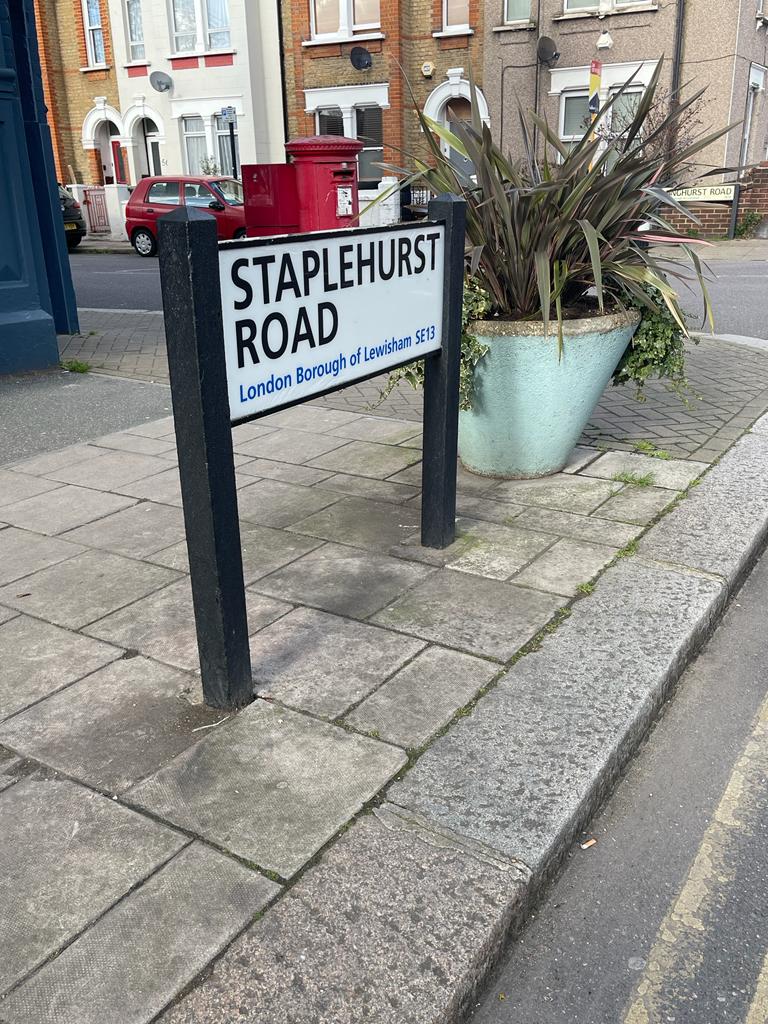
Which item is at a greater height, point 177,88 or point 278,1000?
point 177,88

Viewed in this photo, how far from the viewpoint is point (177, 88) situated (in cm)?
2481

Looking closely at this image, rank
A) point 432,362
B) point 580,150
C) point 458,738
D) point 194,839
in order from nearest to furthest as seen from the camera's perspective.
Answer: point 194,839
point 458,738
point 432,362
point 580,150

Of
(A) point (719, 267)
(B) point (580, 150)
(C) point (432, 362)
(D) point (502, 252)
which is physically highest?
(B) point (580, 150)

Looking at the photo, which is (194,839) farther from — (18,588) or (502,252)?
(502,252)

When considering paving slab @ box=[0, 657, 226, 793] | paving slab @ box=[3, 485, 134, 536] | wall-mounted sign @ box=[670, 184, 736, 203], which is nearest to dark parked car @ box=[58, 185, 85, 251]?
wall-mounted sign @ box=[670, 184, 736, 203]

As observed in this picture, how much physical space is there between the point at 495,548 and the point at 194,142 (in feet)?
81.2

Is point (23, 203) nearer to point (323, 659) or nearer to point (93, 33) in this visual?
point (323, 659)

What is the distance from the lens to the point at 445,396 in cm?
372

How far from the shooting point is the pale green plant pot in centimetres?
427

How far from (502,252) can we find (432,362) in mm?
1031

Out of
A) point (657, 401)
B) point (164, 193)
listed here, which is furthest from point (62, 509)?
point (164, 193)

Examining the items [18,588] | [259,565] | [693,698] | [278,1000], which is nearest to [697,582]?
[693,698]

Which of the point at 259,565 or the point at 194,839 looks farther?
the point at 259,565

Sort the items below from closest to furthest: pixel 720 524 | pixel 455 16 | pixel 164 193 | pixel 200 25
Answer: 1. pixel 720 524
2. pixel 164 193
3. pixel 455 16
4. pixel 200 25
